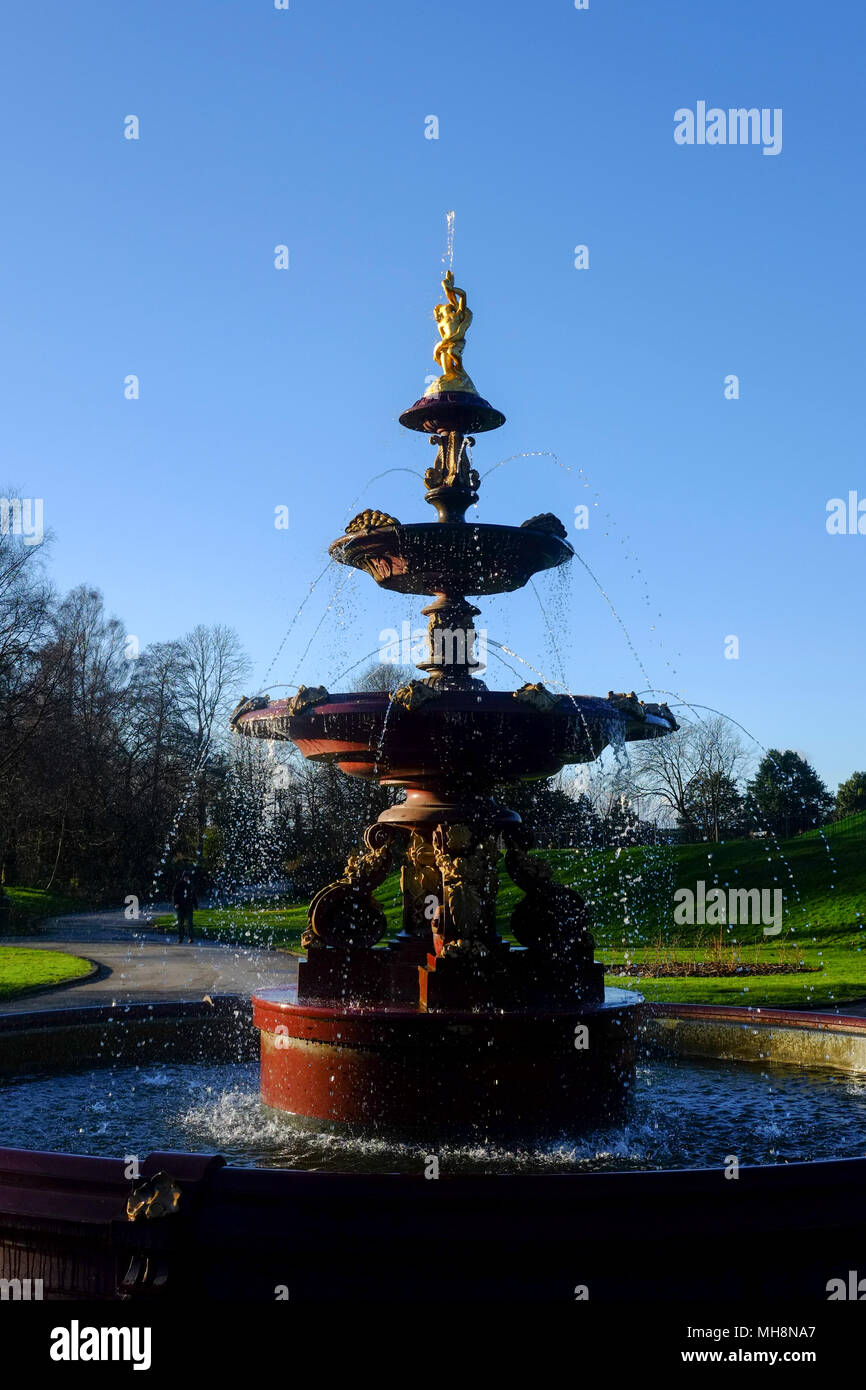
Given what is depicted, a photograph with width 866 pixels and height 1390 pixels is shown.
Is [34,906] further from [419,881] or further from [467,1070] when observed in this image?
[467,1070]

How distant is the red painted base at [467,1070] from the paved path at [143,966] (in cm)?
622

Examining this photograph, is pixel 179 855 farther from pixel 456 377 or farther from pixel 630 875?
pixel 456 377

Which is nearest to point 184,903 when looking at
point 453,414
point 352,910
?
point 352,910

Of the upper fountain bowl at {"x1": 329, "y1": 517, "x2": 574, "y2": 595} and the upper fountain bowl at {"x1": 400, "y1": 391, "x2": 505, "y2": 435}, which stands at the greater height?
the upper fountain bowl at {"x1": 400, "y1": 391, "x2": 505, "y2": 435}

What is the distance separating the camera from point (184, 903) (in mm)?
29484

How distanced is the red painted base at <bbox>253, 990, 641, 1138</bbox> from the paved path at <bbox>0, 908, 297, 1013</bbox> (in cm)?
622

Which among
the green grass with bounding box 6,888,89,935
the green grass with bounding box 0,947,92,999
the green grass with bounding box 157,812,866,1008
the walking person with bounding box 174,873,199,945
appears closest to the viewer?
the green grass with bounding box 0,947,92,999

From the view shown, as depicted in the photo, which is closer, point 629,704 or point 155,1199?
point 155,1199

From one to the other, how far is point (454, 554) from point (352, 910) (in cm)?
281

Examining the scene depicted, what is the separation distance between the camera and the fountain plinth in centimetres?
688

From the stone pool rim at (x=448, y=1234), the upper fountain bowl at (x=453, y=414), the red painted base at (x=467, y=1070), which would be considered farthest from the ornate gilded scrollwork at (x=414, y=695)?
the stone pool rim at (x=448, y=1234)

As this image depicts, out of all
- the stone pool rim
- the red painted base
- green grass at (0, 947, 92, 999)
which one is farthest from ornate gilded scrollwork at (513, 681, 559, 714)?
green grass at (0, 947, 92, 999)

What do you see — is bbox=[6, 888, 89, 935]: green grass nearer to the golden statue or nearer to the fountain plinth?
the fountain plinth
